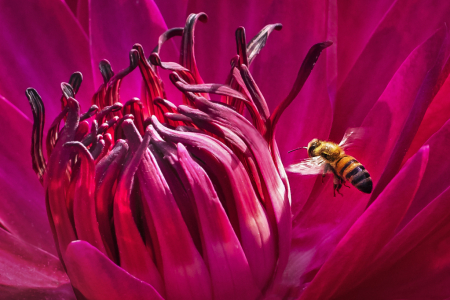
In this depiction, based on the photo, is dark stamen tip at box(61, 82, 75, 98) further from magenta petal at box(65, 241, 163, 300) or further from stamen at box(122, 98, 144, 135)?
magenta petal at box(65, 241, 163, 300)

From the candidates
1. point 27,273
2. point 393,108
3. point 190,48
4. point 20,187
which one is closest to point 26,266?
point 27,273

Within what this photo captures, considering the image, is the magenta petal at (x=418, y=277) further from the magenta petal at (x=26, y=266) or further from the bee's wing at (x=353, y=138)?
the magenta petal at (x=26, y=266)

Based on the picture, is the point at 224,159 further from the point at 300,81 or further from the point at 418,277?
the point at 418,277

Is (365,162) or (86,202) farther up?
(86,202)

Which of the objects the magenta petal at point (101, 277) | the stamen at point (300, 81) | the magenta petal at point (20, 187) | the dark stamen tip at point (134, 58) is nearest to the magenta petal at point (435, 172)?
the stamen at point (300, 81)

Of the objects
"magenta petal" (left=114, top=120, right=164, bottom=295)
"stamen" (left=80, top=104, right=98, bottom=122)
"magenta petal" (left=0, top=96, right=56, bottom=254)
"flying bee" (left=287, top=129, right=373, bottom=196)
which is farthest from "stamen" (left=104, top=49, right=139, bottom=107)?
"flying bee" (left=287, top=129, right=373, bottom=196)

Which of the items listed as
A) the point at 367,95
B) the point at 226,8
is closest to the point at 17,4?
the point at 226,8
